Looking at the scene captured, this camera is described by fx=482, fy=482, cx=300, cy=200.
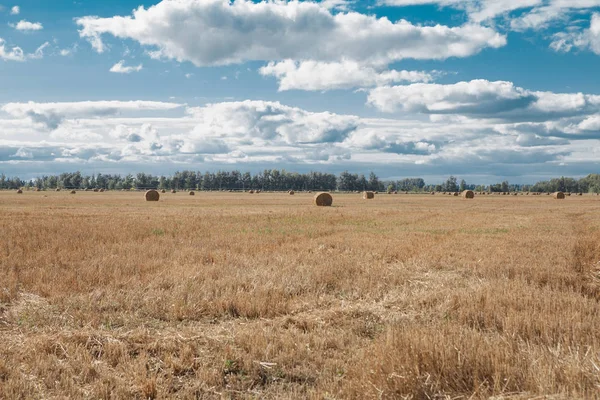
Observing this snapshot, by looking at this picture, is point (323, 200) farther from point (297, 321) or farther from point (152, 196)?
point (297, 321)

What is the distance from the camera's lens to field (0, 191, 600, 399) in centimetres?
623

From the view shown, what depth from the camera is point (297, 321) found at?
9.26 m

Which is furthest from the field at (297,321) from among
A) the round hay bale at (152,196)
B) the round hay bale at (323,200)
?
the round hay bale at (152,196)

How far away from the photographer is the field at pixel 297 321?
6234 mm

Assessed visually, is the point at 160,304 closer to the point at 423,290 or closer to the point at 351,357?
the point at 351,357

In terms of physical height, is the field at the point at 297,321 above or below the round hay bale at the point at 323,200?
below

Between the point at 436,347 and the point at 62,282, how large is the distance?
967 centimetres

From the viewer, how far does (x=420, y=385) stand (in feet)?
19.4

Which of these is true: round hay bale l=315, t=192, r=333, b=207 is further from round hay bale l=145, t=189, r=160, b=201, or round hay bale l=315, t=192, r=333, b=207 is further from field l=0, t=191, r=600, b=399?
field l=0, t=191, r=600, b=399

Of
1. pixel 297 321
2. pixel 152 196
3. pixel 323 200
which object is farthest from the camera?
pixel 152 196

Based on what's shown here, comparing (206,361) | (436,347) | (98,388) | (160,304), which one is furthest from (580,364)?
(160,304)

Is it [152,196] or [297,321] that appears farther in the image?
[152,196]

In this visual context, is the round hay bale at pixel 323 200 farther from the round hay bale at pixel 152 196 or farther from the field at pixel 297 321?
the field at pixel 297 321

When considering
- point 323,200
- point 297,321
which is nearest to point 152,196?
point 323,200
